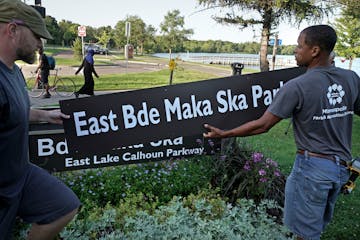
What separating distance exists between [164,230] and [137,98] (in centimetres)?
131

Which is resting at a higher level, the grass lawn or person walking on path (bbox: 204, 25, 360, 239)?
person walking on path (bbox: 204, 25, 360, 239)

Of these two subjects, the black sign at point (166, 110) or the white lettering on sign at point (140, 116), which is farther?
the white lettering on sign at point (140, 116)

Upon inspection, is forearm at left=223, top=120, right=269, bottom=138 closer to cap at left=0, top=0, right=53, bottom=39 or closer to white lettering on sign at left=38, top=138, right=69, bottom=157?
cap at left=0, top=0, right=53, bottom=39

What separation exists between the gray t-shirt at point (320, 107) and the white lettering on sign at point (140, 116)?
1316 millimetres

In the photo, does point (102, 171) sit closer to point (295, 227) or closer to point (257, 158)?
point (257, 158)

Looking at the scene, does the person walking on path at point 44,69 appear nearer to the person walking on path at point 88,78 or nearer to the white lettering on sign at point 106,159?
the person walking on path at point 88,78

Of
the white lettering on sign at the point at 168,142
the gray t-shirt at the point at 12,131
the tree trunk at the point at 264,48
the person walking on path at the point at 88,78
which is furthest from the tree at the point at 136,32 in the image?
the gray t-shirt at the point at 12,131

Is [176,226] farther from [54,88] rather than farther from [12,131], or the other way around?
[54,88]

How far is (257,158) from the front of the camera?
155 inches

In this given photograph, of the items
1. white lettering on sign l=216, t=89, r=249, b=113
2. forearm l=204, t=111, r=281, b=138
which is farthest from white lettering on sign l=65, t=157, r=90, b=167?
forearm l=204, t=111, r=281, b=138

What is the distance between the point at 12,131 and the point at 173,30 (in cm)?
5458

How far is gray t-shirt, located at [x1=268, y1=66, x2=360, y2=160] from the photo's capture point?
2348 millimetres

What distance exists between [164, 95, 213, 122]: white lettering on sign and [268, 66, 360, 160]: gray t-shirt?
42.6 inches

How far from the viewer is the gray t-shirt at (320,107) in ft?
7.70
